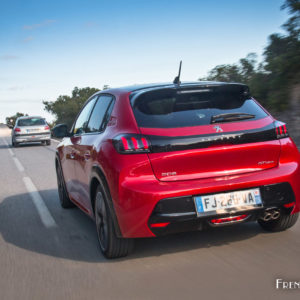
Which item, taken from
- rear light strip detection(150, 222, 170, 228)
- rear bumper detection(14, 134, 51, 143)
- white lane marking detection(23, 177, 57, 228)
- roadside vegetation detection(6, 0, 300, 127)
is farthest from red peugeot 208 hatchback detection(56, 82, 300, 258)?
rear bumper detection(14, 134, 51, 143)

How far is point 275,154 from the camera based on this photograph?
4102mm

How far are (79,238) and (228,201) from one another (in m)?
1.92

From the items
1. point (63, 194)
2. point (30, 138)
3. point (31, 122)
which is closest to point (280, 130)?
point (63, 194)

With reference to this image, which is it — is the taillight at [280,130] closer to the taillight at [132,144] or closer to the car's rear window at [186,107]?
the car's rear window at [186,107]

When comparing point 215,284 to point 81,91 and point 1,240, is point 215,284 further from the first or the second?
point 81,91

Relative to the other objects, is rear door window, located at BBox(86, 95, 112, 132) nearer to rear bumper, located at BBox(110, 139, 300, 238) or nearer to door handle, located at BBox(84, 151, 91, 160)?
door handle, located at BBox(84, 151, 91, 160)

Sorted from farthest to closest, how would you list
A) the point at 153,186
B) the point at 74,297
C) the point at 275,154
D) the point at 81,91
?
the point at 81,91 → the point at 275,154 → the point at 153,186 → the point at 74,297

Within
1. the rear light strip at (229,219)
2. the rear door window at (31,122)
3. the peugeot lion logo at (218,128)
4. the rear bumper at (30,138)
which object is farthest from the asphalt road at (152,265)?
the rear door window at (31,122)

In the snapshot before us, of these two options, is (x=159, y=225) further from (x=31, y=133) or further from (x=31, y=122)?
(x=31, y=122)

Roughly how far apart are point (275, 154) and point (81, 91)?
6830 centimetres

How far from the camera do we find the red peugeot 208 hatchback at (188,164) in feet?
12.5

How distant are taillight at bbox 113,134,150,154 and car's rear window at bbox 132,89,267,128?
0.46 ft

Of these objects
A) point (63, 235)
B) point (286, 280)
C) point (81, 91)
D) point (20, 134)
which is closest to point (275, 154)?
point (286, 280)

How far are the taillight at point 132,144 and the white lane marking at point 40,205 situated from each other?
229 centimetres
